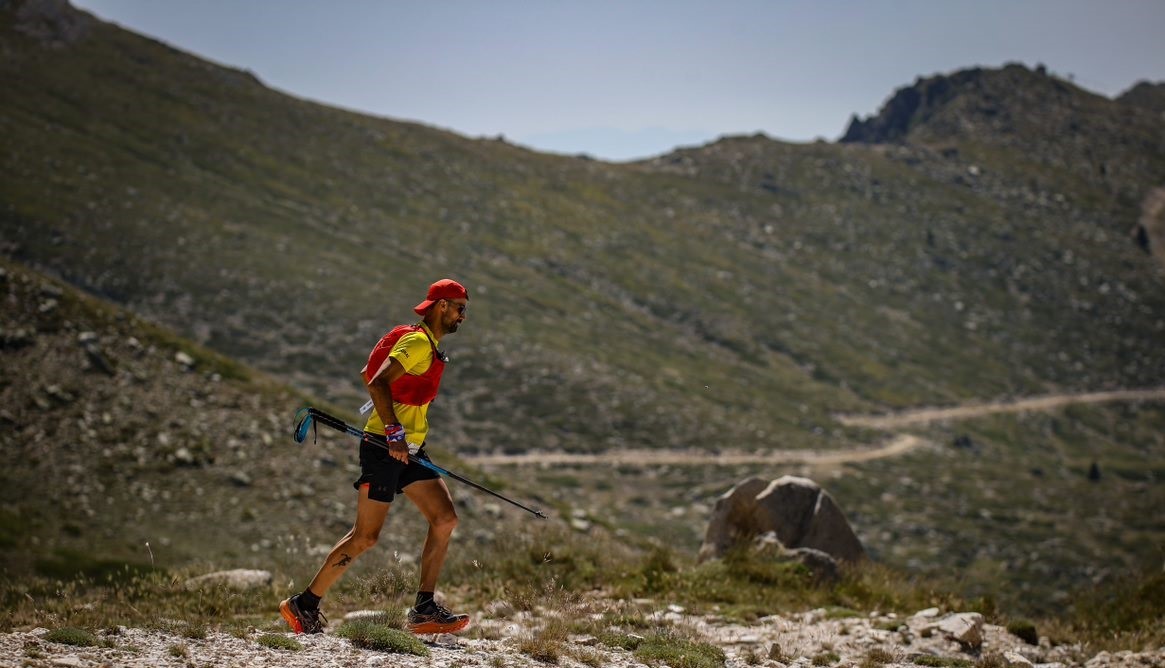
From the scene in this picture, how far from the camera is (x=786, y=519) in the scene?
1648 cm

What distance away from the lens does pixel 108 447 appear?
29531 millimetres

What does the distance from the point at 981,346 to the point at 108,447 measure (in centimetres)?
10717

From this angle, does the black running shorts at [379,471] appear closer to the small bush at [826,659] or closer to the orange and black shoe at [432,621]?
the orange and black shoe at [432,621]

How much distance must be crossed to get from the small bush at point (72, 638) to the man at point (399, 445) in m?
1.61

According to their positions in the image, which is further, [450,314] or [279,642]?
[450,314]

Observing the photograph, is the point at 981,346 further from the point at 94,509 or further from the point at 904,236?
the point at 94,509

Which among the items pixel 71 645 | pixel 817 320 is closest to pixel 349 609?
pixel 71 645

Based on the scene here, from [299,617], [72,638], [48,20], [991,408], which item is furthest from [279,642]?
[48,20]

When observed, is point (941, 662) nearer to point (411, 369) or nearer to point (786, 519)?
point (411, 369)

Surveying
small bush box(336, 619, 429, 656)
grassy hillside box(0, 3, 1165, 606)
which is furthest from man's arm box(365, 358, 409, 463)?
grassy hillside box(0, 3, 1165, 606)

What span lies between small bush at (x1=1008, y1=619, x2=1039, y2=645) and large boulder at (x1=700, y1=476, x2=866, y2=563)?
4866 millimetres

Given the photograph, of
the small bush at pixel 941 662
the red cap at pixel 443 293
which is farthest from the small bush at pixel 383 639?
the small bush at pixel 941 662

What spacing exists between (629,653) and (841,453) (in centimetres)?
6863

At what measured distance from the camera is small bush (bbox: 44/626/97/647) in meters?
8.12
